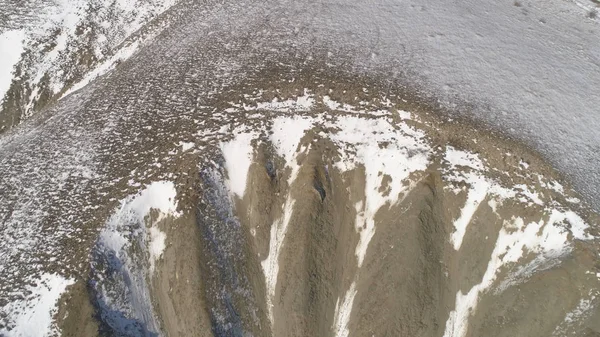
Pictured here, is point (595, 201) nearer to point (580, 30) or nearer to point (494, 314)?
point (494, 314)

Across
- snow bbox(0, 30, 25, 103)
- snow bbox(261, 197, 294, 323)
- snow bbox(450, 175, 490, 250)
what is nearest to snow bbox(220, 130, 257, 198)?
snow bbox(261, 197, 294, 323)

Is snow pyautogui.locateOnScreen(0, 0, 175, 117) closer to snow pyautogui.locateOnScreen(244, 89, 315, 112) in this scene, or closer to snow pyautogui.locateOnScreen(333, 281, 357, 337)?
snow pyautogui.locateOnScreen(244, 89, 315, 112)

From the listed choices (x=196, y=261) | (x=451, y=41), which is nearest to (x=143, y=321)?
(x=196, y=261)

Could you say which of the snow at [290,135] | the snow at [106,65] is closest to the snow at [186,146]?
the snow at [290,135]

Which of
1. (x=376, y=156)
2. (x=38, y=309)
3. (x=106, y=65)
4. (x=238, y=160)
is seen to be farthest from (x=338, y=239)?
(x=106, y=65)

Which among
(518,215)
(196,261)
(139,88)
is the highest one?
(139,88)

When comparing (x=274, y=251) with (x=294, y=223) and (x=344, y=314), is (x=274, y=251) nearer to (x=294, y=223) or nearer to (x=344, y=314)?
(x=294, y=223)

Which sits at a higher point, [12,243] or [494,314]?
[12,243]
